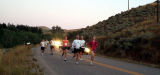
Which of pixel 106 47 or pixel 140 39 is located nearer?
pixel 140 39

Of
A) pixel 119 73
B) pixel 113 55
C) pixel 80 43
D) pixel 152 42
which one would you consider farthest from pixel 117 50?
pixel 119 73

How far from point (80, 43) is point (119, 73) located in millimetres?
5426

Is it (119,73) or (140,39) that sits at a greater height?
(140,39)

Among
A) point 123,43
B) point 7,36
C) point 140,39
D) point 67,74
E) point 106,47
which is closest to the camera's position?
point 67,74

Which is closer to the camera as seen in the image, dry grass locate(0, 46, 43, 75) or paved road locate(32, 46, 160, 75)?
dry grass locate(0, 46, 43, 75)

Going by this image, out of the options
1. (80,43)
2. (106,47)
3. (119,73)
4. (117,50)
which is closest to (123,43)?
(117,50)

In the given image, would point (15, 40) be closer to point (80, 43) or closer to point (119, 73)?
point (80, 43)

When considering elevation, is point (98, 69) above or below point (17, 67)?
below

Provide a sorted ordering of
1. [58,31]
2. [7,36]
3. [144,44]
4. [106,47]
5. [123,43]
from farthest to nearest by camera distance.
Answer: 1. [58,31]
2. [7,36]
3. [106,47]
4. [123,43]
5. [144,44]

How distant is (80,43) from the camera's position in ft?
51.1

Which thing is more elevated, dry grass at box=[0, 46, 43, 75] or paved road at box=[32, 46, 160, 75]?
dry grass at box=[0, 46, 43, 75]

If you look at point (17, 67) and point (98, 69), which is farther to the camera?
point (98, 69)

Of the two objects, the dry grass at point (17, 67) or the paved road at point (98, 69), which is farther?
the paved road at point (98, 69)

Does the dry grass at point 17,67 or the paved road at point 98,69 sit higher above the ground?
the dry grass at point 17,67
